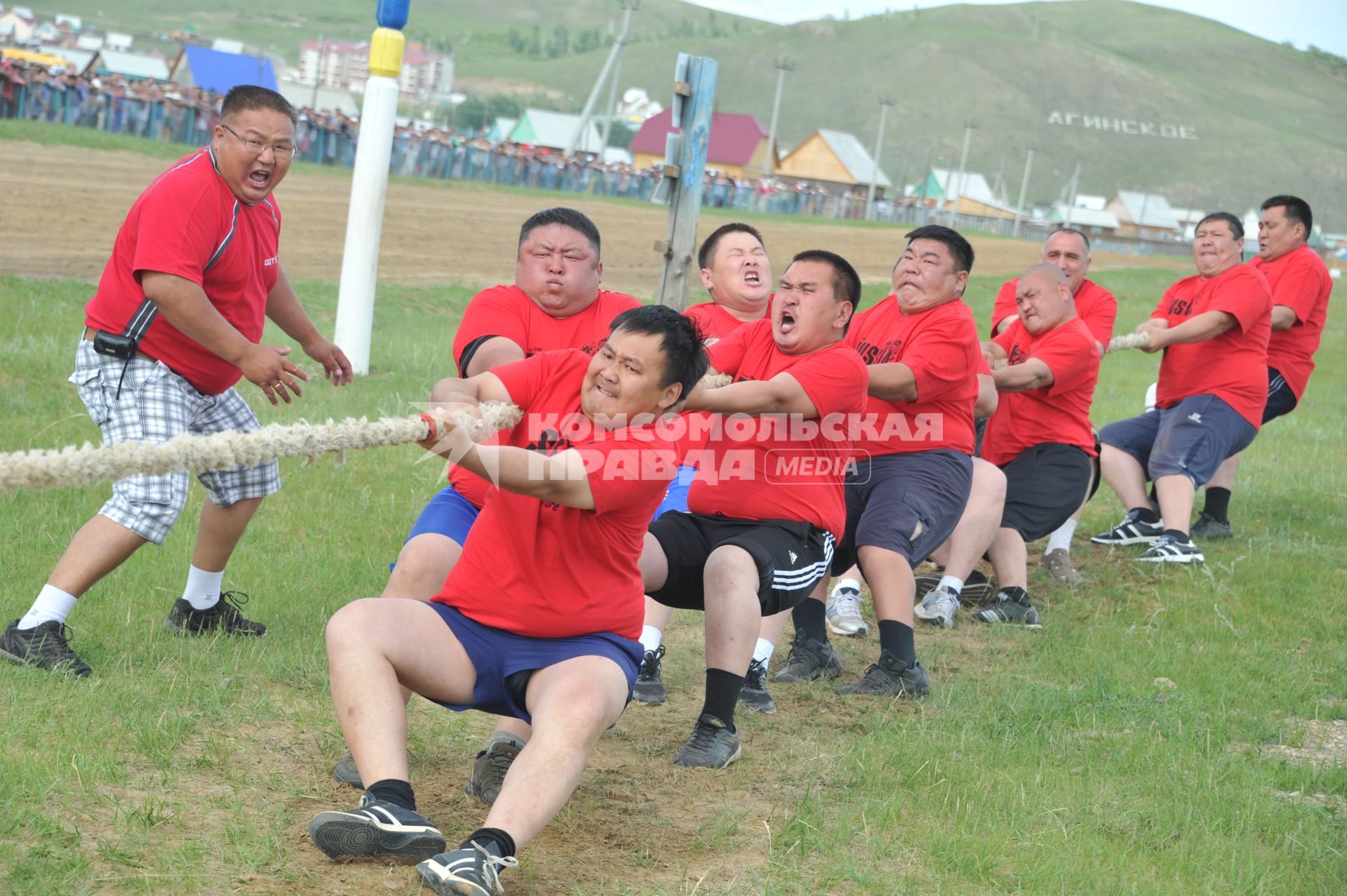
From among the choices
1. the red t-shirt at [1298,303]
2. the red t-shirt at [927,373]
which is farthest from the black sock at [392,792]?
the red t-shirt at [1298,303]

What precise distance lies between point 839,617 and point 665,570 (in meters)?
2.22

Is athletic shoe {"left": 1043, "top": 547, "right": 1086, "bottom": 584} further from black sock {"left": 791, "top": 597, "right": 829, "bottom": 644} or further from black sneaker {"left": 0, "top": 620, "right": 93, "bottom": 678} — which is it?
black sneaker {"left": 0, "top": 620, "right": 93, "bottom": 678}

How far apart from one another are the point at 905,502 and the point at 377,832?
127 inches

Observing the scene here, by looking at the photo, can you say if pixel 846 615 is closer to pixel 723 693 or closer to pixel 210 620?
pixel 723 693

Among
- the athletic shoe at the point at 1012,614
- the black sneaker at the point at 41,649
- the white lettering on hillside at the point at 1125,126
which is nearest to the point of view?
the black sneaker at the point at 41,649

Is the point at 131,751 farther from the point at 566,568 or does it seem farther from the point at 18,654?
the point at 566,568

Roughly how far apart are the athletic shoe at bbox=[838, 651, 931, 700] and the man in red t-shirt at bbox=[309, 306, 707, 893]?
1.98m

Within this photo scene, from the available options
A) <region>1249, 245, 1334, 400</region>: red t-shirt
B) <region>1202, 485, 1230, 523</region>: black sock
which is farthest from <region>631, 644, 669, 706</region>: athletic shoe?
<region>1249, 245, 1334, 400</region>: red t-shirt

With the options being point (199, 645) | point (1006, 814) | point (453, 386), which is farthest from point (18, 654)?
point (1006, 814)

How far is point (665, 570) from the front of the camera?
4.96 meters

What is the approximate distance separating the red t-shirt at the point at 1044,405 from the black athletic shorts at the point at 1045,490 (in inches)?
4.1

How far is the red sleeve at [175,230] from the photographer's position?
462cm

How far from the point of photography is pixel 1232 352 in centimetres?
870

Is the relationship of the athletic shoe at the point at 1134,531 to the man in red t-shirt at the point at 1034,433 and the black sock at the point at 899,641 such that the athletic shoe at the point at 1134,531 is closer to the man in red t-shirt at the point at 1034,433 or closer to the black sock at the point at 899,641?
the man in red t-shirt at the point at 1034,433
